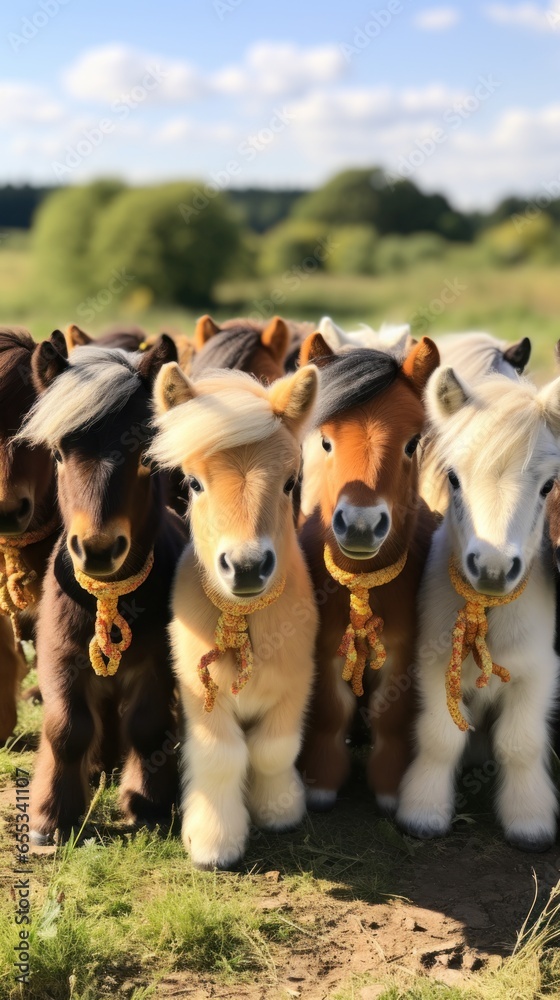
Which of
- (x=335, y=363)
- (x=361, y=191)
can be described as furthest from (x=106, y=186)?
(x=335, y=363)

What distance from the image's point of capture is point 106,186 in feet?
160

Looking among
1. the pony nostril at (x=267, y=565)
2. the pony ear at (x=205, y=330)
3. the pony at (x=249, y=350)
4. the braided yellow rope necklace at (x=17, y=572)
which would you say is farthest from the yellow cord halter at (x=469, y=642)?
the pony ear at (x=205, y=330)

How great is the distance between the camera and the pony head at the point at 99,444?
3330 millimetres

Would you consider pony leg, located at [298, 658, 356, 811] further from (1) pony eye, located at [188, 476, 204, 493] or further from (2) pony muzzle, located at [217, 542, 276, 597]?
(1) pony eye, located at [188, 476, 204, 493]

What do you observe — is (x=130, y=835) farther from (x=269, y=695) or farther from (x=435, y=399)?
(x=435, y=399)

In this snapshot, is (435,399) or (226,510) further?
(435,399)

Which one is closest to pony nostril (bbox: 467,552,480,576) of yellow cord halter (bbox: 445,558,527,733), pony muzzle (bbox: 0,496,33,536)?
yellow cord halter (bbox: 445,558,527,733)

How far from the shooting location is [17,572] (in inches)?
168

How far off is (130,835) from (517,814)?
179cm

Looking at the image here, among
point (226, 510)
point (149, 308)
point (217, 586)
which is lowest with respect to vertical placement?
point (217, 586)

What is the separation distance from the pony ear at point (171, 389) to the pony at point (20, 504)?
0.57 meters

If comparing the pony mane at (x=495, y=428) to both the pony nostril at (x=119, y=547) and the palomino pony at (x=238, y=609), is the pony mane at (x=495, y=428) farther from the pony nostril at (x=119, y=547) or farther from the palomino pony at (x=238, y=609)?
the pony nostril at (x=119, y=547)

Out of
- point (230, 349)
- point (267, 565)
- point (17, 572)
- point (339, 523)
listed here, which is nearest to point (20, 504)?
point (17, 572)

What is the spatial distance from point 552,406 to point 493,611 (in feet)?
3.06
